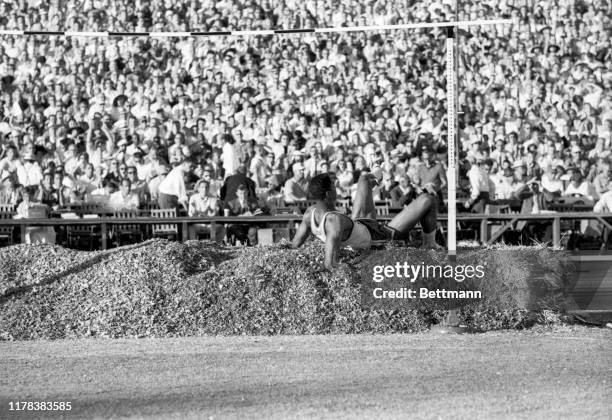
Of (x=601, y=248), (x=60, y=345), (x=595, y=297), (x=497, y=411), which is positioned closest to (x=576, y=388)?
(x=497, y=411)

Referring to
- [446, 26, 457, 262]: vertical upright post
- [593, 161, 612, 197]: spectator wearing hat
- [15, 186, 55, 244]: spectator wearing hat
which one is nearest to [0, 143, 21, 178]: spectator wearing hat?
[15, 186, 55, 244]: spectator wearing hat

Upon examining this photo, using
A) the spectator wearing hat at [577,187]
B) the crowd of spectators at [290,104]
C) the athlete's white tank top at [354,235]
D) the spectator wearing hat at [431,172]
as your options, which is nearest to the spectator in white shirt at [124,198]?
the crowd of spectators at [290,104]

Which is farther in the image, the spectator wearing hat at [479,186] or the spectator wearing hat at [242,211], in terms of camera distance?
the spectator wearing hat at [479,186]

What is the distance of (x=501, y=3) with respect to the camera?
25.7 meters

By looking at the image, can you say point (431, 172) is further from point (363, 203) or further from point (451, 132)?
point (451, 132)

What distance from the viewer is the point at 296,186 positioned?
20.3m

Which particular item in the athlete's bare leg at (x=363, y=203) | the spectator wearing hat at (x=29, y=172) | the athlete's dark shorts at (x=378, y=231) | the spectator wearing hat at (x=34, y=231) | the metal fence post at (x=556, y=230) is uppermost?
the athlete's bare leg at (x=363, y=203)

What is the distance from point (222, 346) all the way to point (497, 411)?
3554 millimetres

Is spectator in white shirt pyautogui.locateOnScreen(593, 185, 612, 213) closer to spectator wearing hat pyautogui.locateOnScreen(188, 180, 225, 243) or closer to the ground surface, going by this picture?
spectator wearing hat pyautogui.locateOnScreen(188, 180, 225, 243)

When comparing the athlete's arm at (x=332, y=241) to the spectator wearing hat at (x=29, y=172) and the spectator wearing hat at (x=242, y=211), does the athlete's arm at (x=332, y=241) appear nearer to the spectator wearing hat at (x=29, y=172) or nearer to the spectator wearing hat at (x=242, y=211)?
the spectator wearing hat at (x=242, y=211)

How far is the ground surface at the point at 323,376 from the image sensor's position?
7.11 metres

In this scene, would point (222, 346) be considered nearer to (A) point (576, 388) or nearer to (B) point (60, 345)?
(B) point (60, 345)

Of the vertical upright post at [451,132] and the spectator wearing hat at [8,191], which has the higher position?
the vertical upright post at [451,132]

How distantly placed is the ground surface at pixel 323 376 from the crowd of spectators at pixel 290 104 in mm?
8805
